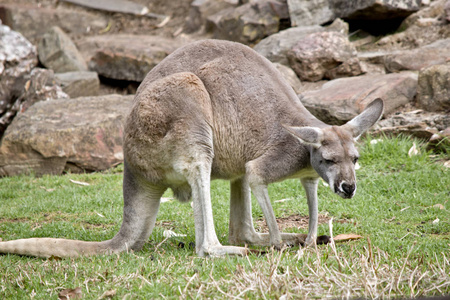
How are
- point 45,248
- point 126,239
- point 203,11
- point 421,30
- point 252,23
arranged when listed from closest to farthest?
point 45,248 → point 126,239 → point 421,30 → point 252,23 → point 203,11

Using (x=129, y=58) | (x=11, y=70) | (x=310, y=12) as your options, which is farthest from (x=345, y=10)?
(x=11, y=70)

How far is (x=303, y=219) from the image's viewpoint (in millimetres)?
5012

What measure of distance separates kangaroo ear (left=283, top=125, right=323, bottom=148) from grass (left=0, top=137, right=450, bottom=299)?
2.36 feet

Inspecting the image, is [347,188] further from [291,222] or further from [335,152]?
[291,222]

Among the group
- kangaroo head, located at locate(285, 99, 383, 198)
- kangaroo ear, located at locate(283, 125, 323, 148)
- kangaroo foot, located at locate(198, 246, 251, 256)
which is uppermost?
kangaroo ear, located at locate(283, 125, 323, 148)

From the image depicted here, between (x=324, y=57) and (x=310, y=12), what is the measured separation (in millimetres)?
2029

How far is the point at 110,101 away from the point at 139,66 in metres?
2.66

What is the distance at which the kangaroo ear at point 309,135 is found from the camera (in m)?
3.52

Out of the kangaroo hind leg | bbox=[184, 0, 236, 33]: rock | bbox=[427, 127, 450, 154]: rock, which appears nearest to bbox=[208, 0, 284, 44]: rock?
bbox=[184, 0, 236, 33]: rock

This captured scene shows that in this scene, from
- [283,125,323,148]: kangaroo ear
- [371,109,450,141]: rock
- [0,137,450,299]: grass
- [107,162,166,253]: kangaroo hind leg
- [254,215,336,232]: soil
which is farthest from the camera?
[371,109,450,141]: rock

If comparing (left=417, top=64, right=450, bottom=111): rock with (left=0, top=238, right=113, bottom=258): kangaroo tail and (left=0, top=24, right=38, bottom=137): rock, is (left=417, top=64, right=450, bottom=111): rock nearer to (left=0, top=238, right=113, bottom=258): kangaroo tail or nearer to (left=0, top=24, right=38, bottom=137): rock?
(left=0, top=238, right=113, bottom=258): kangaroo tail

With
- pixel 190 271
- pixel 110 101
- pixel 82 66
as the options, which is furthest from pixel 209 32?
pixel 190 271

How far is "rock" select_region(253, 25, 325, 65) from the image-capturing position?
873cm

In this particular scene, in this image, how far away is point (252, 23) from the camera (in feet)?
33.6
